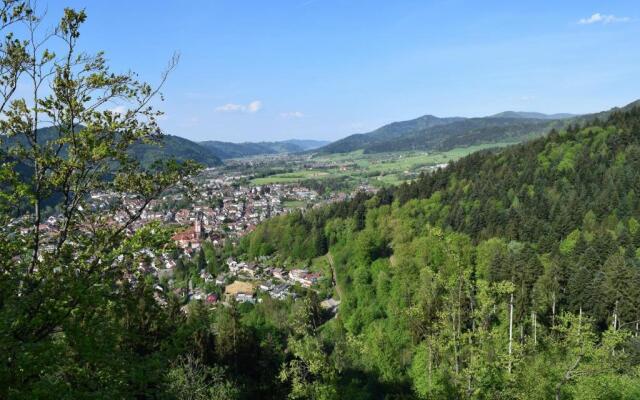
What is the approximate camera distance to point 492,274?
151 ft

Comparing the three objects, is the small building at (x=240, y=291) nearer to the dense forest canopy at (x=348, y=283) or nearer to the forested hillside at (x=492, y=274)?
the dense forest canopy at (x=348, y=283)

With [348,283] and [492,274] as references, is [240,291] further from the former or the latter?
[492,274]

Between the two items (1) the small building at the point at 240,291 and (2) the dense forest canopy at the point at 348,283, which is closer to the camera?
(2) the dense forest canopy at the point at 348,283

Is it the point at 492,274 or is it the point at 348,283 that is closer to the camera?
the point at 492,274

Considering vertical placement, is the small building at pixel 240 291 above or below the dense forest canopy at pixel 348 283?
below

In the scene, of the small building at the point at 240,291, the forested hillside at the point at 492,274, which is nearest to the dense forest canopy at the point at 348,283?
the forested hillside at the point at 492,274

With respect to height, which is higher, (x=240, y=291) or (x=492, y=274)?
(x=492, y=274)

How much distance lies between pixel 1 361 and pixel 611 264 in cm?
4514

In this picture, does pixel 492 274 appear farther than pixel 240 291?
No

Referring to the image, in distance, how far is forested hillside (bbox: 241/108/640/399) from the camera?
14.2 m

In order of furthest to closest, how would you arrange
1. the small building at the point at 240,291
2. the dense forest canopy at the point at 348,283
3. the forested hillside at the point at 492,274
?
the small building at the point at 240,291 < the forested hillside at the point at 492,274 < the dense forest canopy at the point at 348,283

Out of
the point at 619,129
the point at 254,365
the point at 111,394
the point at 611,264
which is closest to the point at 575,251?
the point at 611,264

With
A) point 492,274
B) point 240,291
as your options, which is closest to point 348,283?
point 240,291

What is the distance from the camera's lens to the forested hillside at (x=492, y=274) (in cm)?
1420
